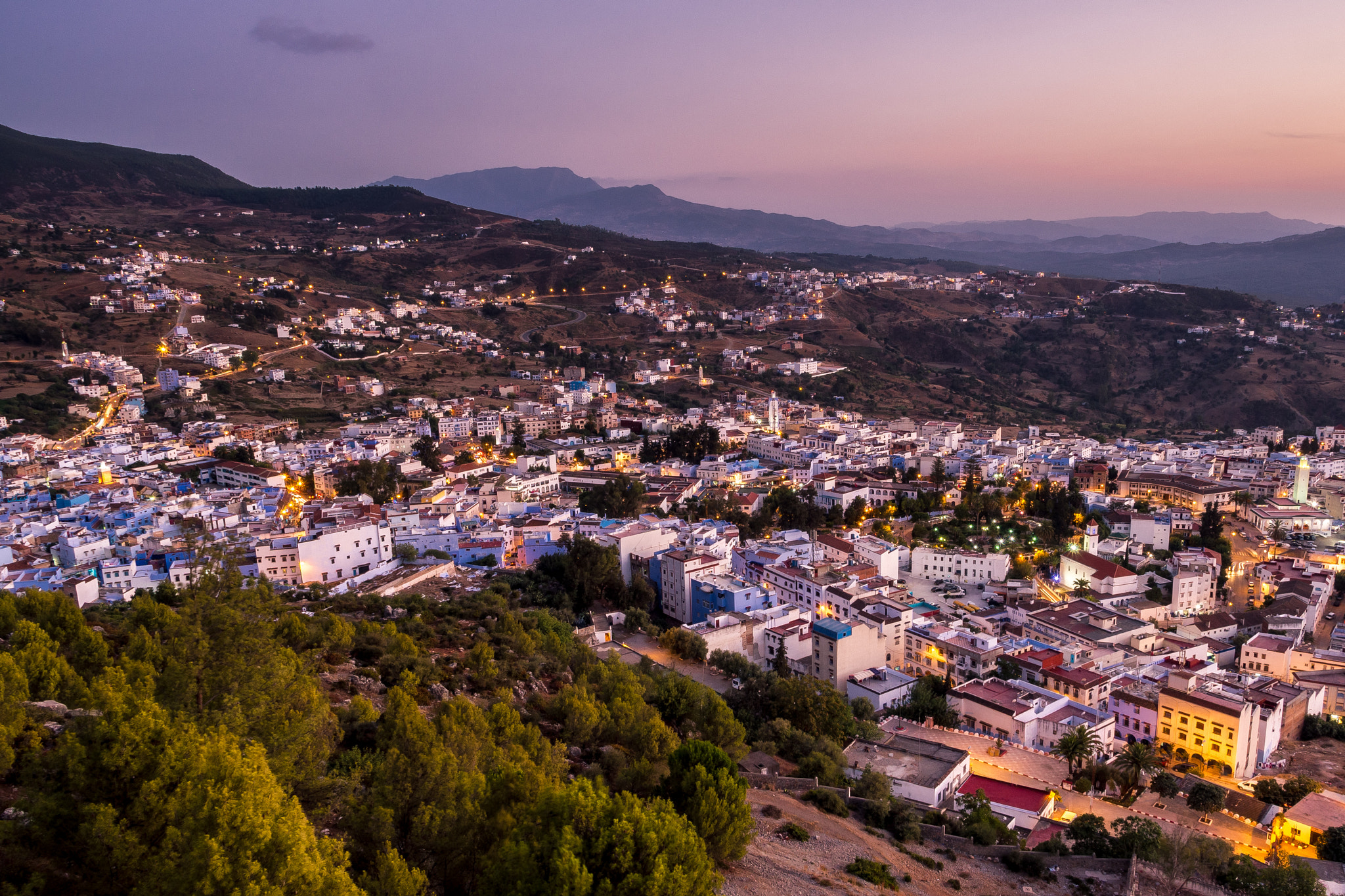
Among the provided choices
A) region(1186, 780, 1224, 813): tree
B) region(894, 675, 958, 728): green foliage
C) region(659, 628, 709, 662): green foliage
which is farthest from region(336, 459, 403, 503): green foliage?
region(1186, 780, 1224, 813): tree

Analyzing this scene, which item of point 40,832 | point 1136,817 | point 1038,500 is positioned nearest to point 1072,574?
point 1038,500

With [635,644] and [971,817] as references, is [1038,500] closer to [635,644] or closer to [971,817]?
[635,644]

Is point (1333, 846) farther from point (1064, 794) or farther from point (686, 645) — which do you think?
point (686, 645)

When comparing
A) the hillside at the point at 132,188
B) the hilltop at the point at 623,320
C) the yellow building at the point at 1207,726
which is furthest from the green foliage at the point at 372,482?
the hillside at the point at 132,188

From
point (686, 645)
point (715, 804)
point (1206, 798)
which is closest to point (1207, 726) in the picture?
point (1206, 798)

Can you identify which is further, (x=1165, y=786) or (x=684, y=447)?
(x=684, y=447)

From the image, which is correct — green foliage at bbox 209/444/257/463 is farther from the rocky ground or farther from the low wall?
the rocky ground

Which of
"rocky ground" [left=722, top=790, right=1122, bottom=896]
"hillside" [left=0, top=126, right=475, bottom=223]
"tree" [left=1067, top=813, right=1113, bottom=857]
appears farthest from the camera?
"hillside" [left=0, top=126, right=475, bottom=223]
